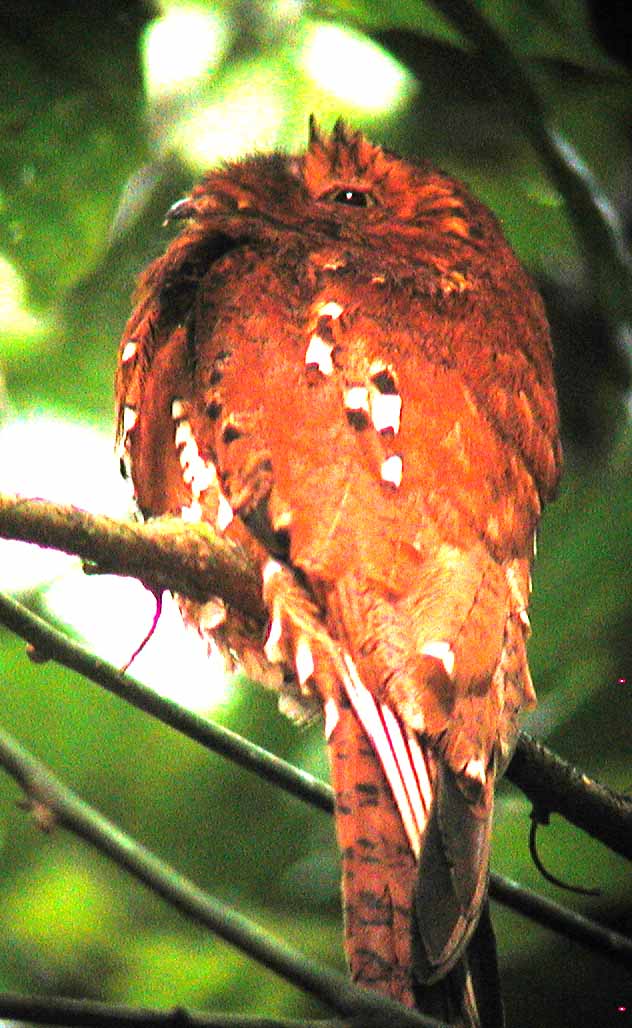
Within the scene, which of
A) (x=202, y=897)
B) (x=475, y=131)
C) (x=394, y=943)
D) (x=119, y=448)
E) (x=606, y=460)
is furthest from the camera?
(x=475, y=131)

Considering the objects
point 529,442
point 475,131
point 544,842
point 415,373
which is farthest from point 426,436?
point 475,131

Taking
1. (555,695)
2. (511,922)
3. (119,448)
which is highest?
(119,448)

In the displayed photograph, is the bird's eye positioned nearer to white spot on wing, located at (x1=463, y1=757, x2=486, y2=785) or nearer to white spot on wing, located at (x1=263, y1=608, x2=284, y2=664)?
white spot on wing, located at (x1=263, y1=608, x2=284, y2=664)

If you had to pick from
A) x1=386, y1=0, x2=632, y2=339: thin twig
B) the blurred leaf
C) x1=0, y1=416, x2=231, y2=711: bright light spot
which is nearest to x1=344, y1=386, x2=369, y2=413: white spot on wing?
x1=0, y1=416, x2=231, y2=711: bright light spot

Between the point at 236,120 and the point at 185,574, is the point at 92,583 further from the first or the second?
the point at 236,120

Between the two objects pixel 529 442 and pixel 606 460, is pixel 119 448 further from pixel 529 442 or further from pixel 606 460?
pixel 606 460

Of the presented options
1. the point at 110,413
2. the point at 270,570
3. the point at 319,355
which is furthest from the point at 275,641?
the point at 110,413
